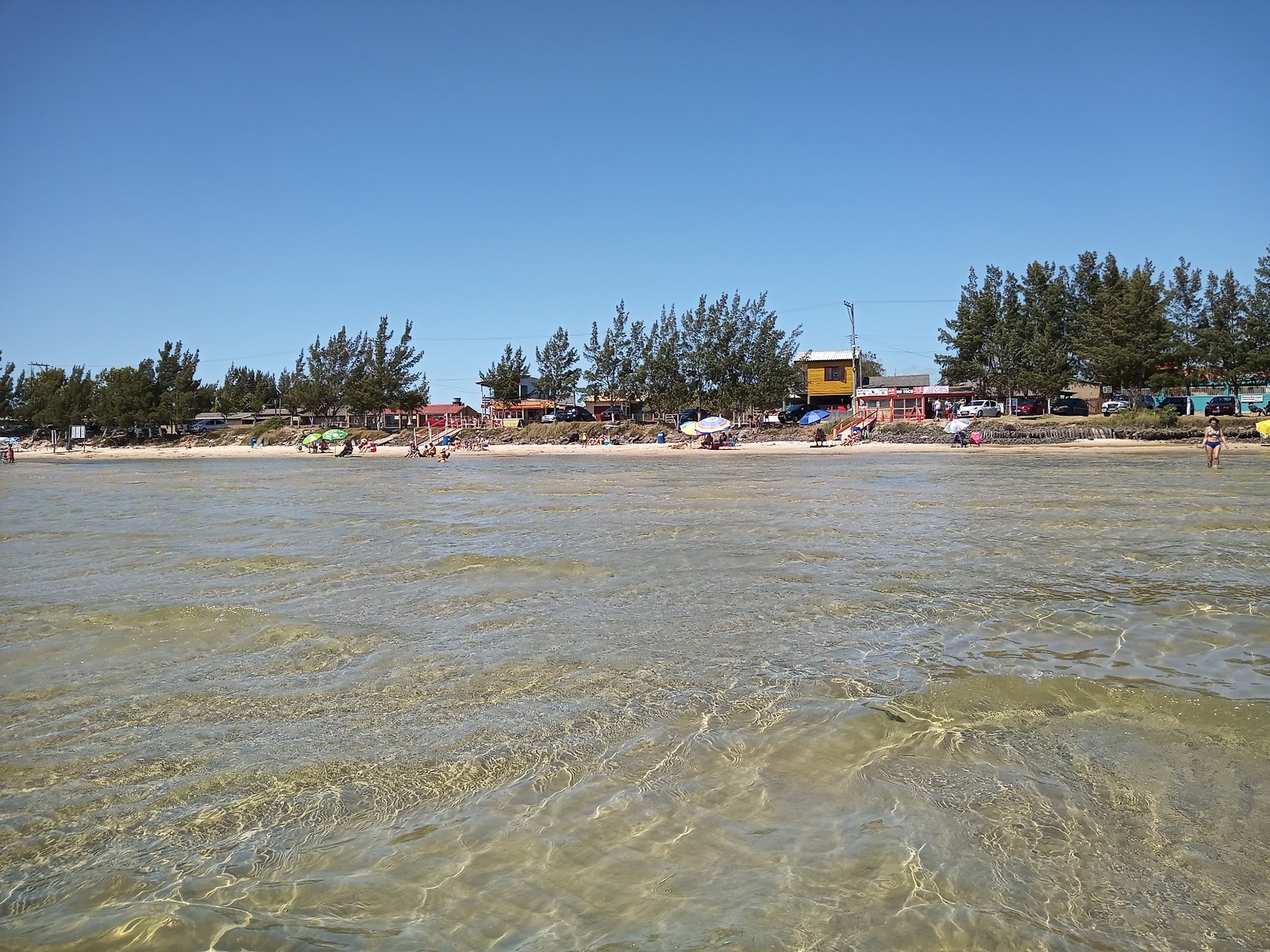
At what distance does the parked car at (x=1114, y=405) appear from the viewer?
58881 millimetres

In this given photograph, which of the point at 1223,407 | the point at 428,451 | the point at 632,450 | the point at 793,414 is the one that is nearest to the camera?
the point at 1223,407

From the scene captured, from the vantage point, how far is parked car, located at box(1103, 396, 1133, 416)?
58881mm

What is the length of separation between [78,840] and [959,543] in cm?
1229

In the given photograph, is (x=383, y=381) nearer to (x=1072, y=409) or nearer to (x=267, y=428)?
(x=267, y=428)

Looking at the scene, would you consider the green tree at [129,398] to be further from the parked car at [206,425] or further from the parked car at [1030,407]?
the parked car at [1030,407]

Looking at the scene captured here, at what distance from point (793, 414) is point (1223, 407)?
2868cm

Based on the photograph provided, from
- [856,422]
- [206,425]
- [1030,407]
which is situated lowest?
[856,422]

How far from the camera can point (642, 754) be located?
5199mm

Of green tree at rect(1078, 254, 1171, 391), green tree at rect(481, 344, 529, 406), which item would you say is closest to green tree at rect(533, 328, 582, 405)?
green tree at rect(481, 344, 529, 406)

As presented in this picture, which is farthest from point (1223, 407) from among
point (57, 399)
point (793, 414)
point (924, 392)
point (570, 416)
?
point (57, 399)

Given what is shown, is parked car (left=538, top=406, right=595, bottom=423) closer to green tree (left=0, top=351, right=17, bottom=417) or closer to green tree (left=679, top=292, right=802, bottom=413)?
green tree (left=679, top=292, right=802, bottom=413)

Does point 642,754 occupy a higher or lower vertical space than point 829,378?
lower

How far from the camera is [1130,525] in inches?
604

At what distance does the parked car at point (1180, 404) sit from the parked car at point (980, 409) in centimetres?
1005
